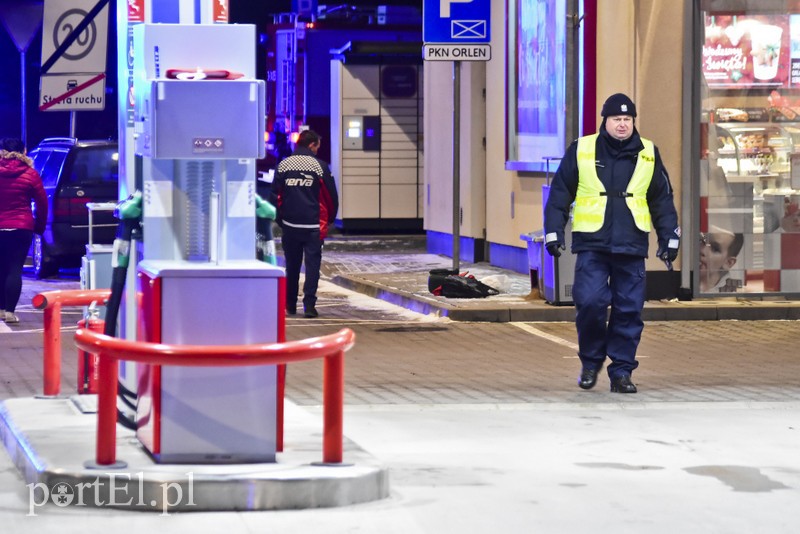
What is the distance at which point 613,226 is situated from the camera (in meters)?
10.9

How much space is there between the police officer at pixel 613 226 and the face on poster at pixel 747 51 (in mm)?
5582

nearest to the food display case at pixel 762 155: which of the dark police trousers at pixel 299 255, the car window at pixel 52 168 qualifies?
the dark police trousers at pixel 299 255

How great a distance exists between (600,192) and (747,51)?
6.02m

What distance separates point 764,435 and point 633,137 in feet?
8.22

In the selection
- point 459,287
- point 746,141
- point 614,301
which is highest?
point 746,141

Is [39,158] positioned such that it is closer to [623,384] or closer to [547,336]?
[547,336]

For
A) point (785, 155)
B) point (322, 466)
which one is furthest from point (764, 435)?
point (785, 155)

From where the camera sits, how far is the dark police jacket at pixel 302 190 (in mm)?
16594

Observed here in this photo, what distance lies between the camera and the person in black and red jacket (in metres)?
16.6

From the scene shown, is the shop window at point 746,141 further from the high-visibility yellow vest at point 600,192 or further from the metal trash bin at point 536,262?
the high-visibility yellow vest at point 600,192

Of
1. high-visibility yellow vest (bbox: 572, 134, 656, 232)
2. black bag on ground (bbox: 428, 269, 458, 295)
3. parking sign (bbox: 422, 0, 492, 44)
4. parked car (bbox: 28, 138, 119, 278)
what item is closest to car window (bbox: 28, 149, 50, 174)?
parked car (bbox: 28, 138, 119, 278)

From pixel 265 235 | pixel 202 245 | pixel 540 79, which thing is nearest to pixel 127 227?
pixel 202 245

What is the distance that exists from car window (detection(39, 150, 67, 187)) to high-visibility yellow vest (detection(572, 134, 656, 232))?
1074 centimetres

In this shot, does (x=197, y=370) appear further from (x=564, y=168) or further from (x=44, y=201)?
(x=44, y=201)
